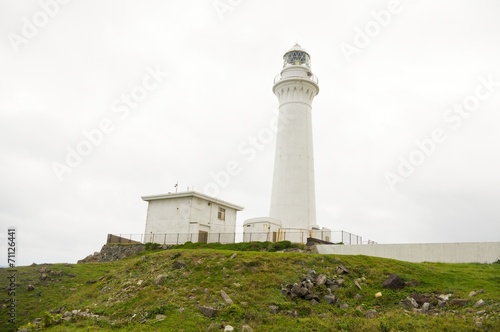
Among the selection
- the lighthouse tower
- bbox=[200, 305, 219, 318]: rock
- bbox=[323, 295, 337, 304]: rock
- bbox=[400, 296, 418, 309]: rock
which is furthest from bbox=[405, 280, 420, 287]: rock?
the lighthouse tower

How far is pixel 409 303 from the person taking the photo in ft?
55.0

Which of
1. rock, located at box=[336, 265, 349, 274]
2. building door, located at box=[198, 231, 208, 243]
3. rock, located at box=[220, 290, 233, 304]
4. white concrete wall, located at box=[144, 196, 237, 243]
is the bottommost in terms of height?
rock, located at box=[220, 290, 233, 304]

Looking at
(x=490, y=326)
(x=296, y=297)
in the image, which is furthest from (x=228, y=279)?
(x=490, y=326)

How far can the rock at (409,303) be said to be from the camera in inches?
654

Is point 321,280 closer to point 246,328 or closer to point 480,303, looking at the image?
point 246,328

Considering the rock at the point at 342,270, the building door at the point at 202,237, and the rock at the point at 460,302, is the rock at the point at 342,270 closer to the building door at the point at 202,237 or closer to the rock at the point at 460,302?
the rock at the point at 460,302

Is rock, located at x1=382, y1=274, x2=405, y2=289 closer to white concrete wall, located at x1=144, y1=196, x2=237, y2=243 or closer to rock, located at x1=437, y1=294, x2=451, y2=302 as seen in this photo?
rock, located at x1=437, y1=294, x2=451, y2=302

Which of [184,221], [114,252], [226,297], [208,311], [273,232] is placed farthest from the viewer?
[114,252]

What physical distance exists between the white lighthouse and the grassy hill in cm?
936

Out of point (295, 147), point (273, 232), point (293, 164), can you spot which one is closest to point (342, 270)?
point (273, 232)

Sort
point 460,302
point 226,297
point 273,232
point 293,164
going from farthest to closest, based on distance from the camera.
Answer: point 293,164
point 273,232
point 226,297
point 460,302

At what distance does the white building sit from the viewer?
3278cm

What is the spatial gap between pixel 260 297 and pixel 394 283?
6092 millimetres

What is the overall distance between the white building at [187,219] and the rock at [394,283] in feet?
50.6
